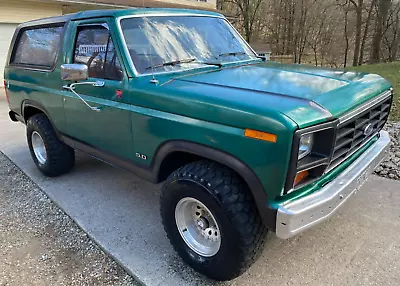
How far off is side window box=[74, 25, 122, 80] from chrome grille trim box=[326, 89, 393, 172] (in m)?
1.89

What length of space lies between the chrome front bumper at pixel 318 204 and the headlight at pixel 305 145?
29 centimetres

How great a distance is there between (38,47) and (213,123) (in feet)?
10.4

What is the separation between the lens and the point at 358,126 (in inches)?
99.0

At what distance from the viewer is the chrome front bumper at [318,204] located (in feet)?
6.66

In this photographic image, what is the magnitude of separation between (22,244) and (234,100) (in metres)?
2.51

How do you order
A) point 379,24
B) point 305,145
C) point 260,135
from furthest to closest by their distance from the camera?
1. point 379,24
2. point 305,145
3. point 260,135

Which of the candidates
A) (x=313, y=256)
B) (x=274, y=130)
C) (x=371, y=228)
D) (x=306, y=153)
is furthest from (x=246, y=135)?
(x=371, y=228)

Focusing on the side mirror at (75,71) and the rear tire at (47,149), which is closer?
the side mirror at (75,71)

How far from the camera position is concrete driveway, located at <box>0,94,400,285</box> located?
2.59 meters

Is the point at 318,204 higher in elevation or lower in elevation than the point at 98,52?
lower

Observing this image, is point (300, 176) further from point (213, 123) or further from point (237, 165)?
point (213, 123)


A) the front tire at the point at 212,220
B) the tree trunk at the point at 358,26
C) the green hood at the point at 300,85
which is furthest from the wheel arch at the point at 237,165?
the tree trunk at the point at 358,26

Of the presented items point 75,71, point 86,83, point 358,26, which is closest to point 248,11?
point 358,26

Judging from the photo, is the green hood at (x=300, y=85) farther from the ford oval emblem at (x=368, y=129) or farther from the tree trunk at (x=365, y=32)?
the tree trunk at (x=365, y=32)
